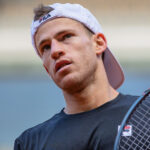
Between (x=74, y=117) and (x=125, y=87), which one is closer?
(x=74, y=117)

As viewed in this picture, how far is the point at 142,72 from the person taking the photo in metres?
4.52

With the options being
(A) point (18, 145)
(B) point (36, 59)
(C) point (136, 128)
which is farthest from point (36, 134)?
A: (B) point (36, 59)

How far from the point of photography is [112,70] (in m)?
2.06

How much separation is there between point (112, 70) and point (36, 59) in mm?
2749

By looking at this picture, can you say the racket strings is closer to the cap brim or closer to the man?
the man

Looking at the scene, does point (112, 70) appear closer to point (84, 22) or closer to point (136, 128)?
point (84, 22)

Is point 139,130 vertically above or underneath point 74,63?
underneath

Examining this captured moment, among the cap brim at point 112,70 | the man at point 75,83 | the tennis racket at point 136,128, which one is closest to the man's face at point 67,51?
the man at point 75,83

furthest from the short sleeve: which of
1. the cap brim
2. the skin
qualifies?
the cap brim

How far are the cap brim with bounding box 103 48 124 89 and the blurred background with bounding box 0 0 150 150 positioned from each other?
6.75ft

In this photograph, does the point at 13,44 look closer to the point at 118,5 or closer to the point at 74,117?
the point at 118,5

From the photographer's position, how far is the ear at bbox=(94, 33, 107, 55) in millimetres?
1955

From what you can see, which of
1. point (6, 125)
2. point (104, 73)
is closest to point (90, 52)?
point (104, 73)

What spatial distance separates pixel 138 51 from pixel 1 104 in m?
1.30
